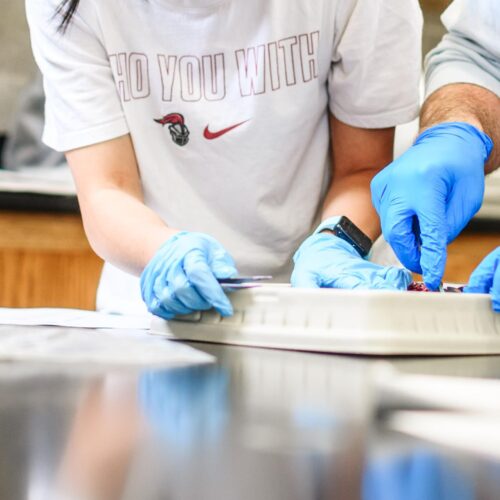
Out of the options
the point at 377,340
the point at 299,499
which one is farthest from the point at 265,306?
the point at 299,499

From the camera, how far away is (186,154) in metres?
1.31

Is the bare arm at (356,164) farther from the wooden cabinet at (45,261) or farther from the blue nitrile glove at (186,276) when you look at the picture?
the wooden cabinet at (45,261)

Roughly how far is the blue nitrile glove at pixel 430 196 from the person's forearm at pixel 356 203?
0.57 ft

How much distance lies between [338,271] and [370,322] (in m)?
0.18

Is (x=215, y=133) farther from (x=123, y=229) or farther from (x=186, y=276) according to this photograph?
(x=186, y=276)

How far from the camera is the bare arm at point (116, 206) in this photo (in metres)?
1.17

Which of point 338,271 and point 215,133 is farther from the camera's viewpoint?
point 215,133

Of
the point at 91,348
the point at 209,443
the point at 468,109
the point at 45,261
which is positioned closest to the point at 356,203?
the point at 468,109

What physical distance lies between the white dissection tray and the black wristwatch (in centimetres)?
27

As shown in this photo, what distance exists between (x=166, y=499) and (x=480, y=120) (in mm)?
1065

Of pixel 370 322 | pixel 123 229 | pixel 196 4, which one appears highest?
pixel 196 4

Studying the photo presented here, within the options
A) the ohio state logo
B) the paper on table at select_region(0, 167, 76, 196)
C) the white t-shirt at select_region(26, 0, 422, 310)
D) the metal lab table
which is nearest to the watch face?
the white t-shirt at select_region(26, 0, 422, 310)

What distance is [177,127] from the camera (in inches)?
50.9

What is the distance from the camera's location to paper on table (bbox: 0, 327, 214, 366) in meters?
0.77
